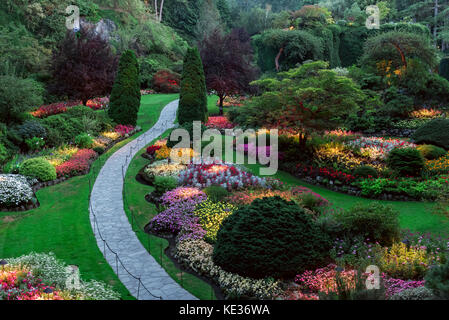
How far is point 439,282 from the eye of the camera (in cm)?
576

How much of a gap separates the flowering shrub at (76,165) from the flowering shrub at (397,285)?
12151 millimetres

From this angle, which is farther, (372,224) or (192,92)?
(192,92)

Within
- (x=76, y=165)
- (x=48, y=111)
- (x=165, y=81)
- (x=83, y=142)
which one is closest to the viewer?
(x=76, y=165)

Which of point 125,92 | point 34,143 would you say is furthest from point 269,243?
point 125,92

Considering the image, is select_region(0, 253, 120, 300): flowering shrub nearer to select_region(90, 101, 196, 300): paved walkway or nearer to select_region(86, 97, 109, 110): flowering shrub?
select_region(90, 101, 196, 300): paved walkway

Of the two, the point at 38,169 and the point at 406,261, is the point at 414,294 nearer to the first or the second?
the point at 406,261

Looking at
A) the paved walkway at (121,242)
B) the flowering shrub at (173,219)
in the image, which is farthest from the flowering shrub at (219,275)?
the flowering shrub at (173,219)

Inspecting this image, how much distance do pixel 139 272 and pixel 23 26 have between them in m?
33.4

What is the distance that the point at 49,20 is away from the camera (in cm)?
3669

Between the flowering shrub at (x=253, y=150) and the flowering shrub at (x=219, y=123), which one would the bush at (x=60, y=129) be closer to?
the flowering shrub at (x=219, y=123)

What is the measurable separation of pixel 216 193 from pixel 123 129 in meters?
12.5

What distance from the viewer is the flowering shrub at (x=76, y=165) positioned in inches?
618
